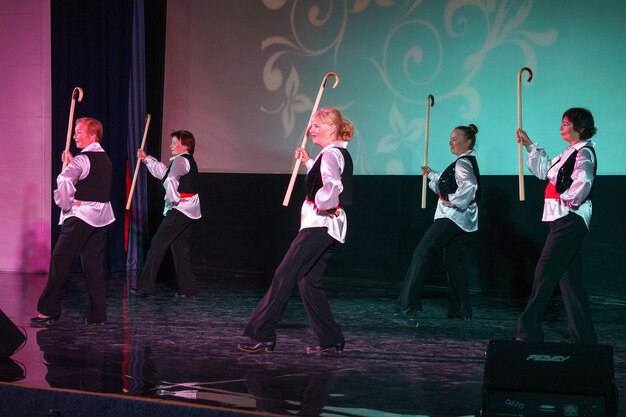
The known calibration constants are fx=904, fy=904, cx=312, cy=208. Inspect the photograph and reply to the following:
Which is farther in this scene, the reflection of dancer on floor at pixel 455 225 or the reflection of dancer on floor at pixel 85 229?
the reflection of dancer on floor at pixel 455 225

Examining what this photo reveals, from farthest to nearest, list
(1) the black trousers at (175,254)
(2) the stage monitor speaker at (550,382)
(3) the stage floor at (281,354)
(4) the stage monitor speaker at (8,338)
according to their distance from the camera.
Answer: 1. (1) the black trousers at (175,254)
2. (4) the stage monitor speaker at (8,338)
3. (3) the stage floor at (281,354)
4. (2) the stage monitor speaker at (550,382)

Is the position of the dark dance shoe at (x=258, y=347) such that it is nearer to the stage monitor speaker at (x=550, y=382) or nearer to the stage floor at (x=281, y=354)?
the stage floor at (x=281, y=354)

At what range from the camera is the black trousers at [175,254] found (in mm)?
7422

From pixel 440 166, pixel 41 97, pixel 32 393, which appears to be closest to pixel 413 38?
pixel 440 166

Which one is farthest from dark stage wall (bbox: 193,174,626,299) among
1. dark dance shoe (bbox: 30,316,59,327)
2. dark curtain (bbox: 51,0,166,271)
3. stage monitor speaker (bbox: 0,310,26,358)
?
stage monitor speaker (bbox: 0,310,26,358)

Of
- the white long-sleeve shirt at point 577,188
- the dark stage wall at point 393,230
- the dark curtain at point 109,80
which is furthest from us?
the dark curtain at point 109,80

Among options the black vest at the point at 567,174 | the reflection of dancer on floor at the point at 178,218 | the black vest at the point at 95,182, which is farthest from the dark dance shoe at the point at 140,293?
the black vest at the point at 567,174

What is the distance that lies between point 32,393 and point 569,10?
5.64 m

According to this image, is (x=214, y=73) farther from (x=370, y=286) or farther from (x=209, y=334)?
(x=209, y=334)

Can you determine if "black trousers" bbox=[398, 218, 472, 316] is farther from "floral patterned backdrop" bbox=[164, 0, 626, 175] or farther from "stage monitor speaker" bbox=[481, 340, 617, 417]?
"stage monitor speaker" bbox=[481, 340, 617, 417]

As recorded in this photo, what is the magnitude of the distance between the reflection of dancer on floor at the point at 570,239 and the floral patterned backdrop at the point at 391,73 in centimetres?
247

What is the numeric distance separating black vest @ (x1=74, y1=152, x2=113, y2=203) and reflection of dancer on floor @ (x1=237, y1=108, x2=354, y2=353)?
1.57 m

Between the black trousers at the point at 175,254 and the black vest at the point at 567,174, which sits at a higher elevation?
the black vest at the point at 567,174

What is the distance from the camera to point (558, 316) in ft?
22.3
